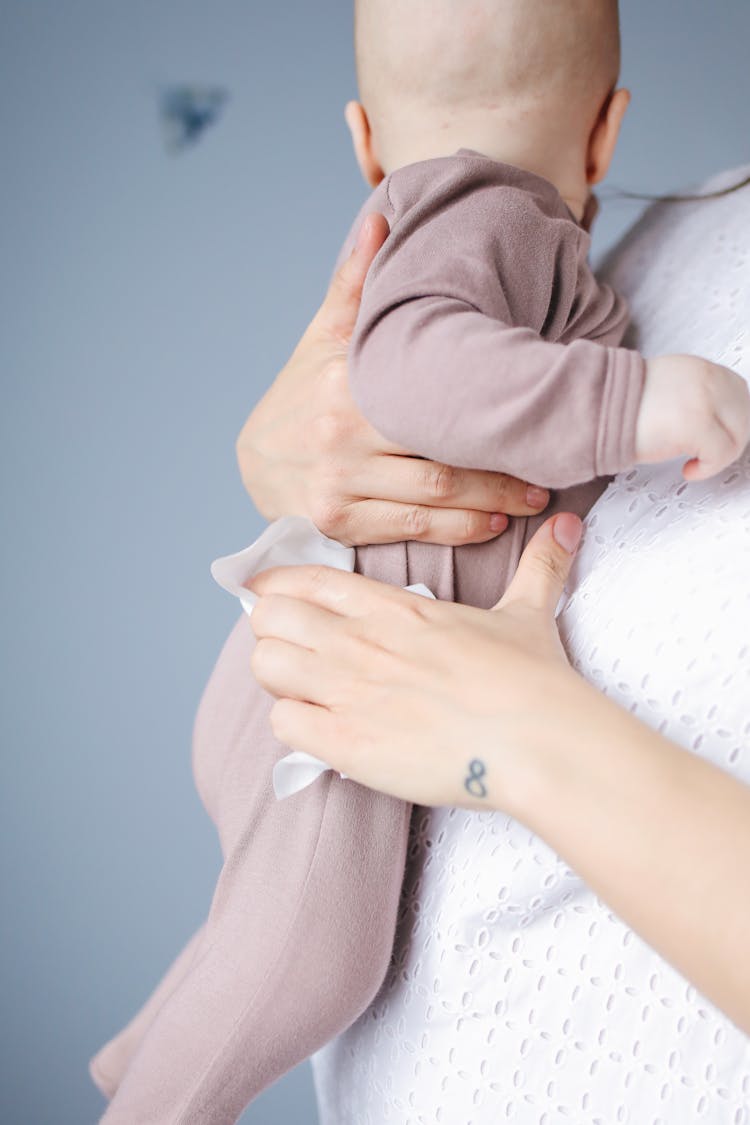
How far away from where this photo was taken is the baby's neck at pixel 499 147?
0.91 m

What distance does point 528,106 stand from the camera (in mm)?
913

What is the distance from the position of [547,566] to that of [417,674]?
0.51 feet

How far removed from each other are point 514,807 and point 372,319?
39cm

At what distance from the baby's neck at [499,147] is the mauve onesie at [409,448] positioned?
4cm

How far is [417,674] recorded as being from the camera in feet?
2.31

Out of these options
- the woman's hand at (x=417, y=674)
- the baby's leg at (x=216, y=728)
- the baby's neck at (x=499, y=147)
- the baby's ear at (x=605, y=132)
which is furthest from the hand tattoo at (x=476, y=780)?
the baby's ear at (x=605, y=132)

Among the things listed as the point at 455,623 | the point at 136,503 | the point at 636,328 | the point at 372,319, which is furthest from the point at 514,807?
the point at 136,503

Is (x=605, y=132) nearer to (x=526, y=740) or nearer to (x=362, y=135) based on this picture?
(x=362, y=135)

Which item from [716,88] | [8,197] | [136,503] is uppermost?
[8,197]

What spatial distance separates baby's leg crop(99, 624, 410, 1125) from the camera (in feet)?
2.60

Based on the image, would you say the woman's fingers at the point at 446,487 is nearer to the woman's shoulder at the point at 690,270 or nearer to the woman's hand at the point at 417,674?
the woman's hand at the point at 417,674

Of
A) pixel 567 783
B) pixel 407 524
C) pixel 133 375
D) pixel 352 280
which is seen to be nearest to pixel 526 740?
pixel 567 783

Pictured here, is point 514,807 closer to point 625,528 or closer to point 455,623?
point 455,623

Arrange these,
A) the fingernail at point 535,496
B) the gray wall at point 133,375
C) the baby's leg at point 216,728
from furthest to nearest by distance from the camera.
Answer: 1. the gray wall at point 133,375
2. the baby's leg at point 216,728
3. the fingernail at point 535,496
